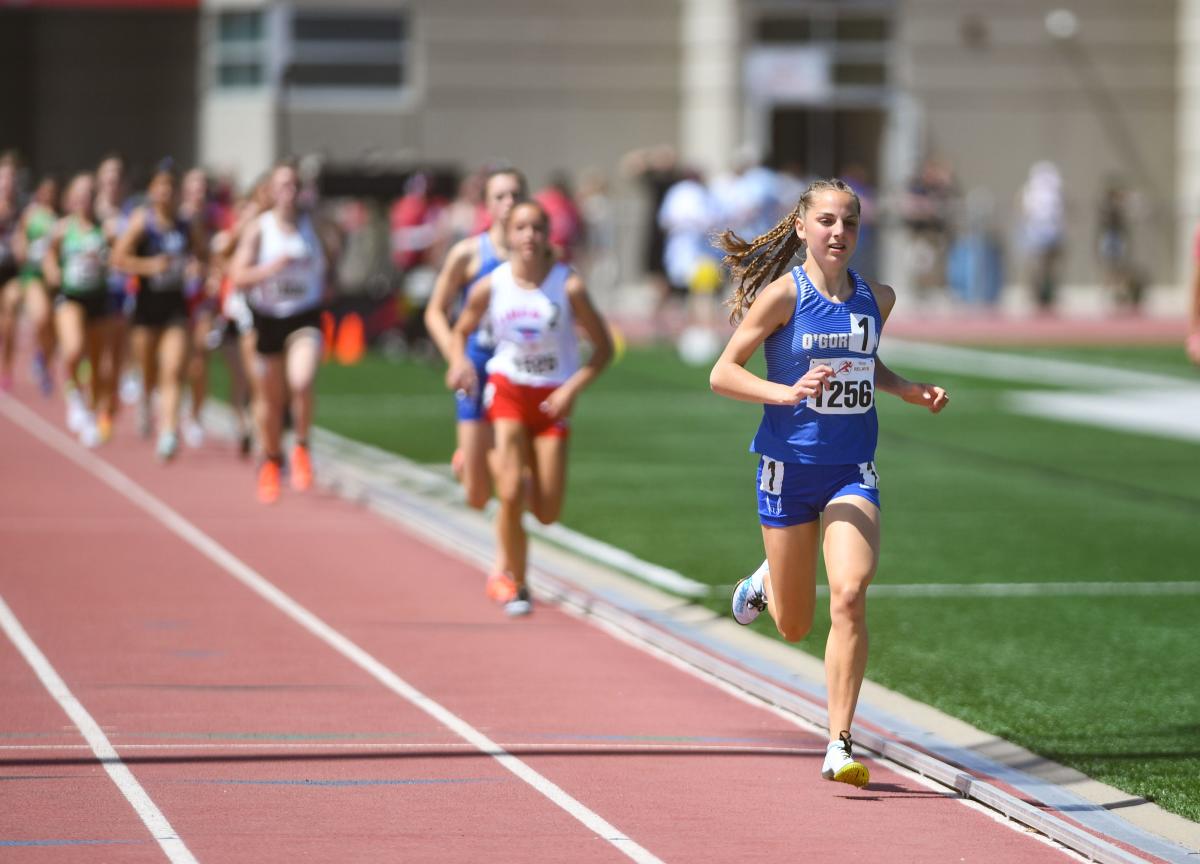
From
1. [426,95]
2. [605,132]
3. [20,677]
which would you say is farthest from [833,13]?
[20,677]

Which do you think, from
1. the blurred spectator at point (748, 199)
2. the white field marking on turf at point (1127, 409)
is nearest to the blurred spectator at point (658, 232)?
the blurred spectator at point (748, 199)

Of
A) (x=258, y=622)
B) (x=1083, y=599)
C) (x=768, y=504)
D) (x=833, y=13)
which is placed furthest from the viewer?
(x=833, y=13)

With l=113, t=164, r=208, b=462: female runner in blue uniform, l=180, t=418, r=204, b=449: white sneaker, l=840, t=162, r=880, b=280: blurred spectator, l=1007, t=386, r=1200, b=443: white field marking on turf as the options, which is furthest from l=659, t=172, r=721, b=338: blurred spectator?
l=113, t=164, r=208, b=462: female runner in blue uniform

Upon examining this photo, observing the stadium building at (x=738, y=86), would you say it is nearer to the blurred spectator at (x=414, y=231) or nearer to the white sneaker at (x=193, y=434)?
the blurred spectator at (x=414, y=231)

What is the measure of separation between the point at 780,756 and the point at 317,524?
6.61 metres

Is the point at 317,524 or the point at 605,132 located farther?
the point at 605,132

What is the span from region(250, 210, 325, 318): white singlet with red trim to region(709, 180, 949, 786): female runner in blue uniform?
7.19m

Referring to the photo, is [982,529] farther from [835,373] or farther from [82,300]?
[82,300]

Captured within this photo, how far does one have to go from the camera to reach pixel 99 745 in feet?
26.9

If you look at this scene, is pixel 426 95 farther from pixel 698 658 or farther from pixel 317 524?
pixel 698 658

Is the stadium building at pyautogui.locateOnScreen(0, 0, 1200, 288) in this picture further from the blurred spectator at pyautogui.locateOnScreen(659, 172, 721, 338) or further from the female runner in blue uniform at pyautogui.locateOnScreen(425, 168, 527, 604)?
the female runner in blue uniform at pyautogui.locateOnScreen(425, 168, 527, 604)

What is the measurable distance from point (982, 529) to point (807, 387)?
24.2ft

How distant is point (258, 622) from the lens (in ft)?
35.8

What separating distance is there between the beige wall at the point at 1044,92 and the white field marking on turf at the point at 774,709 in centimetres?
3027
